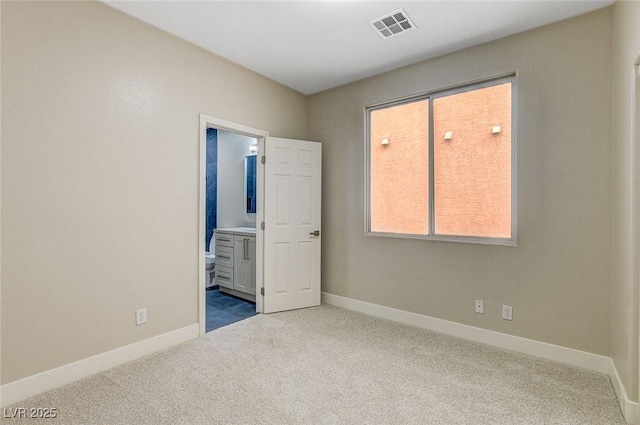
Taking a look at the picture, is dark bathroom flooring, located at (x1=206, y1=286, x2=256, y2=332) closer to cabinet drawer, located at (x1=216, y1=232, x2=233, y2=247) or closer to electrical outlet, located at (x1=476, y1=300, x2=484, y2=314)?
cabinet drawer, located at (x1=216, y1=232, x2=233, y2=247)

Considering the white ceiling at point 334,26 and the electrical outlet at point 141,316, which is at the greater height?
the white ceiling at point 334,26

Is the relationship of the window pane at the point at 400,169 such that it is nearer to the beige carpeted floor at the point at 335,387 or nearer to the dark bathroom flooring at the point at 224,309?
the beige carpeted floor at the point at 335,387

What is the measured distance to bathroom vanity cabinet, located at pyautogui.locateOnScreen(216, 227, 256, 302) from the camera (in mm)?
4332

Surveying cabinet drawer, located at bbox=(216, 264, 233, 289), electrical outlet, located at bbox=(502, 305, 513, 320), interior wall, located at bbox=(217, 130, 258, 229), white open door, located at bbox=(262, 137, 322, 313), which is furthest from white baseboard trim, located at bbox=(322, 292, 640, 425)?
interior wall, located at bbox=(217, 130, 258, 229)

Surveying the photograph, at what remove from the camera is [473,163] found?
3074mm

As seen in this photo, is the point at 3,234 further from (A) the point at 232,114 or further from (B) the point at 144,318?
(A) the point at 232,114

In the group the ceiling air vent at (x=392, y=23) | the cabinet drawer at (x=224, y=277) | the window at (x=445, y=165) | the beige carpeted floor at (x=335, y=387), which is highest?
the ceiling air vent at (x=392, y=23)

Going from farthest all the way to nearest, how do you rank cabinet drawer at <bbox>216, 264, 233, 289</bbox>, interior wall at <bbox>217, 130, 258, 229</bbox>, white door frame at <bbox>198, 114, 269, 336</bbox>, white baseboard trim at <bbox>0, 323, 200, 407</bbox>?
interior wall at <bbox>217, 130, 258, 229</bbox> → cabinet drawer at <bbox>216, 264, 233, 289</bbox> → white door frame at <bbox>198, 114, 269, 336</bbox> → white baseboard trim at <bbox>0, 323, 200, 407</bbox>

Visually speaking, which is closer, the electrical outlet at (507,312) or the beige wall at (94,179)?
the beige wall at (94,179)

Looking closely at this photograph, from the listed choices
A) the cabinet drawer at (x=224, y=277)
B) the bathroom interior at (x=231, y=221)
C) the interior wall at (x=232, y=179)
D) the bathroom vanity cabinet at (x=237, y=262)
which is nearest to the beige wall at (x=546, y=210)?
the bathroom vanity cabinet at (x=237, y=262)

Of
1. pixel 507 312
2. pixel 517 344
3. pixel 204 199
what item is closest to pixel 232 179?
pixel 204 199

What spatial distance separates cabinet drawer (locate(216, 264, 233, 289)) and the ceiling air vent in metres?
3.47

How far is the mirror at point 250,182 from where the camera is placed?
5305 millimetres

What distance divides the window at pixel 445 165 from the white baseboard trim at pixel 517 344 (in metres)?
0.84
